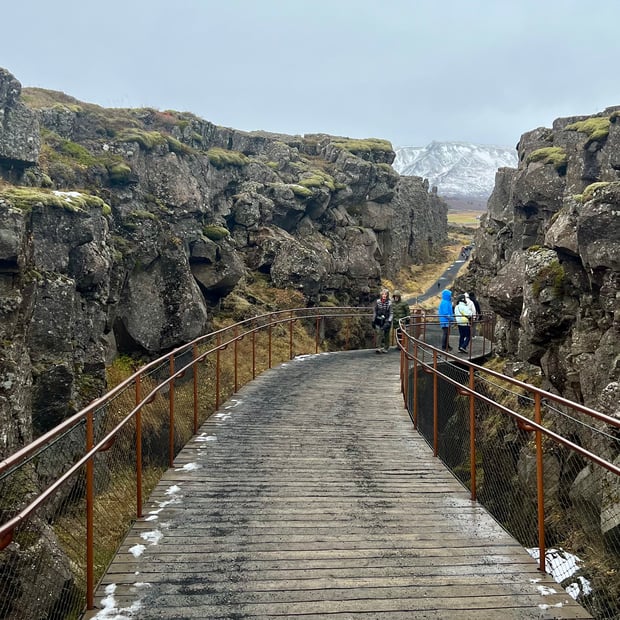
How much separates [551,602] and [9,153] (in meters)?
13.7

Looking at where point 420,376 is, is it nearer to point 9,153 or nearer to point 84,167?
point 9,153

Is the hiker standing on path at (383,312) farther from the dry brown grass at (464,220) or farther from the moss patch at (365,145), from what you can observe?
the dry brown grass at (464,220)

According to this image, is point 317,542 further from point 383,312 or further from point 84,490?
point 383,312

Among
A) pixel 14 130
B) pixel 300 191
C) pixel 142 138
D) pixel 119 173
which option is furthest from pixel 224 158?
pixel 14 130

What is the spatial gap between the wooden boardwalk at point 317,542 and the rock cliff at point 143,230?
350 centimetres

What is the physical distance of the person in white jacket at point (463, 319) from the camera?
14867mm

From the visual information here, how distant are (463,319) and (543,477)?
9.20m

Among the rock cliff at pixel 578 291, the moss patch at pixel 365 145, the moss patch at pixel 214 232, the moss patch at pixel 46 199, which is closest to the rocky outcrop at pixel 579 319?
the rock cliff at pixel 578 291

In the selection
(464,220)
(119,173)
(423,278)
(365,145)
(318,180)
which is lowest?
(423,278)

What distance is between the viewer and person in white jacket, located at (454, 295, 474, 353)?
1487cm

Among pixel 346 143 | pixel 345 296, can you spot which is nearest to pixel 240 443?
pixel 345 296

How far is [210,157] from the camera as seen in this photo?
24.4 metres

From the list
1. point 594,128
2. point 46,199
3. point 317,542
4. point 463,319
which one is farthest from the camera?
point 594,128

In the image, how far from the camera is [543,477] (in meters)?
6.17
